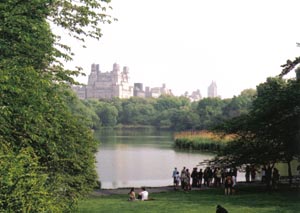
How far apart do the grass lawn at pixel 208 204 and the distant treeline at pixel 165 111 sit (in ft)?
220

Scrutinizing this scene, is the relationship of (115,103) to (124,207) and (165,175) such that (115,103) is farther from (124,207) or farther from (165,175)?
(124,207)

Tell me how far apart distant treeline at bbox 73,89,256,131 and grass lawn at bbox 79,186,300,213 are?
67080 millimetres

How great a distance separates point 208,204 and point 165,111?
13228 cm

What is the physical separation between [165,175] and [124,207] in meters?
17.4

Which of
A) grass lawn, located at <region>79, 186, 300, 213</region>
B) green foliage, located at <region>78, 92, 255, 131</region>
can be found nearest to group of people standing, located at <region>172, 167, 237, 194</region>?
grass lawn, located at <region>79, 186, 300, 213</region>

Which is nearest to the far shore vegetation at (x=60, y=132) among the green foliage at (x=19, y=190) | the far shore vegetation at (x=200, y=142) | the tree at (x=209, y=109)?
the green foliage at (x=19, y=190)

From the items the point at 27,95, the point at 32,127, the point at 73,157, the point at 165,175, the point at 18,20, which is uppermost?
the point at 18,20

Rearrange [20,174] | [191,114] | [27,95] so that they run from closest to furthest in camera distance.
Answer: [20,174] < [27,95] < [191,114]

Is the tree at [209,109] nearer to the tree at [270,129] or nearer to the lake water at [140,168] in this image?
the lake water at [140,168]

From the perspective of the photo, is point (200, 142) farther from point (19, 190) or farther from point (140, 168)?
point (19, 190)

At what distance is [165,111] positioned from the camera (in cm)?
14700

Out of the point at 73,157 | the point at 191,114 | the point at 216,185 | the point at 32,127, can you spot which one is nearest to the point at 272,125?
the point at 216,185

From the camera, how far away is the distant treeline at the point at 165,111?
104 metres

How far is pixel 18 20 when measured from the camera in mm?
10016
